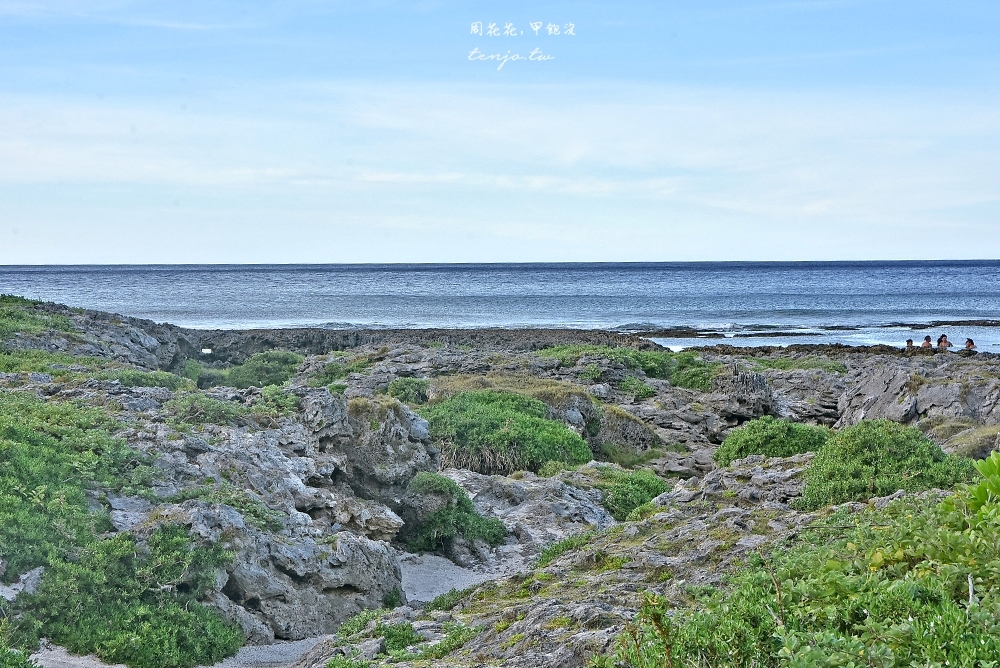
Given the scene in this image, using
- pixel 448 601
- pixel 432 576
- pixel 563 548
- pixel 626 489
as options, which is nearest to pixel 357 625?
pixel 448 601

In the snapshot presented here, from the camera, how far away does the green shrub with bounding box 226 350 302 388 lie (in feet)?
99.1

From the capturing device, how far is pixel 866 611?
5.08 m

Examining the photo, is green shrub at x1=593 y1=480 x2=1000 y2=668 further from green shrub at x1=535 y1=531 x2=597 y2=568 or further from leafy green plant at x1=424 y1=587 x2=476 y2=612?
green shrub at x1=535 y1=531 x2=597 y2=568

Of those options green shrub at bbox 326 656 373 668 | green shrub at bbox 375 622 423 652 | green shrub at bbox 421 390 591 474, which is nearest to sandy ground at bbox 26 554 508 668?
green shrub at bbox 375 622 423 652

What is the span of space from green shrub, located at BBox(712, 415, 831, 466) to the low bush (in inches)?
412

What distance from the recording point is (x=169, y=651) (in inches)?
356

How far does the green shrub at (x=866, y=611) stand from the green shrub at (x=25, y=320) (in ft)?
81.1

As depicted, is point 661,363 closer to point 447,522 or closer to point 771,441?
point 771,441

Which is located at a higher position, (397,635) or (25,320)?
(25,320)

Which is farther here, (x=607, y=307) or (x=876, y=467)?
(x=607, y=307)

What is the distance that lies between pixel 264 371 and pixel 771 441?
20.4 m

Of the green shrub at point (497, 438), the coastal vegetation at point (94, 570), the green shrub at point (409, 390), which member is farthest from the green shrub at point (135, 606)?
the green shrub at point (409, 390)

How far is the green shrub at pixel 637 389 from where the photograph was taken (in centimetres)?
2895

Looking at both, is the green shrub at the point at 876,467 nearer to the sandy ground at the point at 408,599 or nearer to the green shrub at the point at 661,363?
the sandy ground at the point at 408,599
